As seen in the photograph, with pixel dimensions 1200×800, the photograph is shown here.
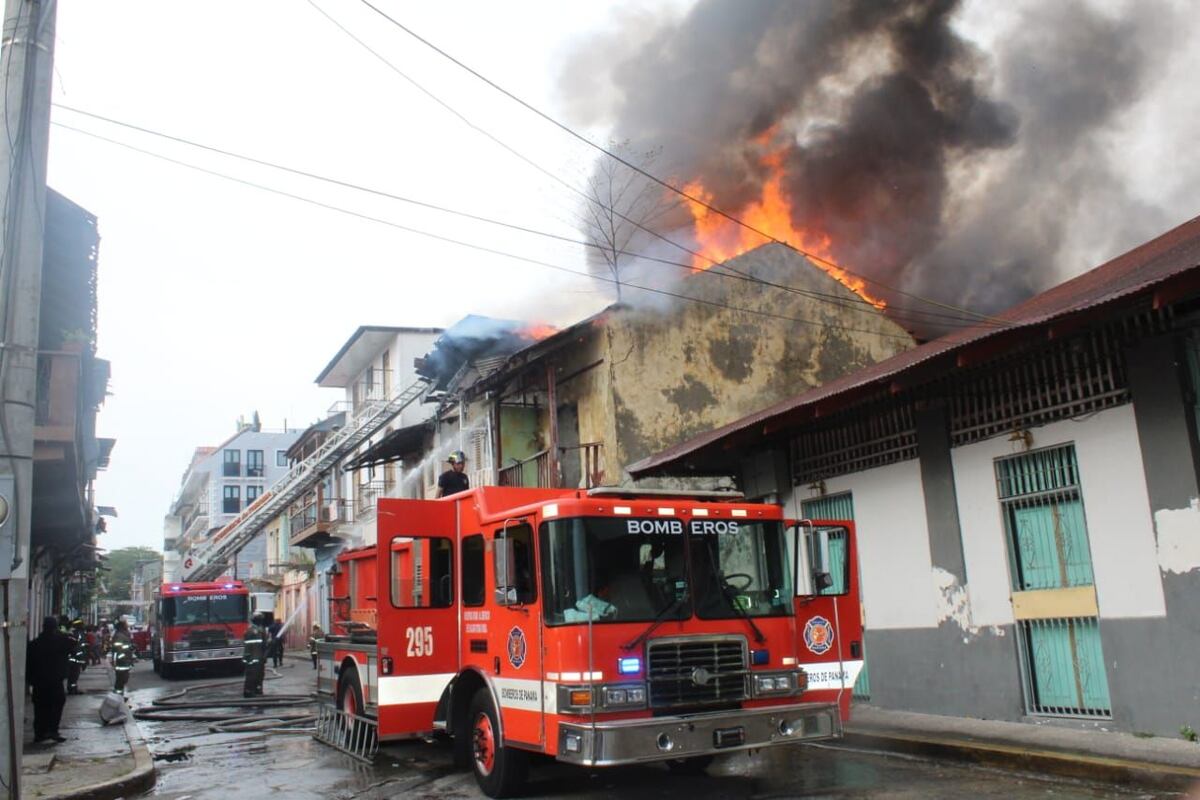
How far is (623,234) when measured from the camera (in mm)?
20469

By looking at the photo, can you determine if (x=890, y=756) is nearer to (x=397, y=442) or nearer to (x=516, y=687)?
(x=516, y=687)

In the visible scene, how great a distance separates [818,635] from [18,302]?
6974mm

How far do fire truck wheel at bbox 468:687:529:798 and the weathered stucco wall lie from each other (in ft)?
34.2

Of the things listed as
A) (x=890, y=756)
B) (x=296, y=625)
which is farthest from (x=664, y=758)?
(x=296, y=625)

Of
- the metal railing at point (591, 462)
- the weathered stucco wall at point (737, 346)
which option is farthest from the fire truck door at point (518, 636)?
the weathered stucco wall at point (737, 346)

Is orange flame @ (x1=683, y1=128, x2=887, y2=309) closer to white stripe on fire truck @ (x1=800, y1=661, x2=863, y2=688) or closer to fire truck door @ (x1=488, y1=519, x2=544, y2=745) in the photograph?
white stripe on fire truck @ (x1=800, y1=661, x2=863, y2=688)

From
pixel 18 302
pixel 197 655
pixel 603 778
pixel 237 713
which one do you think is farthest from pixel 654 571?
pixel 197 655

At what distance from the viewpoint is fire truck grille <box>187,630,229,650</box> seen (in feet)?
86.0

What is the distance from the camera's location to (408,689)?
8852 mm

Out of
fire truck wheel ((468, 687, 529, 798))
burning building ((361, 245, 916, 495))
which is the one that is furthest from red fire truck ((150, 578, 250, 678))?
fire truck wheel ((468, 687, 529, 798))

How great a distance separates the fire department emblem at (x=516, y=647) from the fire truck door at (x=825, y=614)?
7.63ft

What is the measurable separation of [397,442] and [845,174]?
1500cm

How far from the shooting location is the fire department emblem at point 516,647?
7.44 metres

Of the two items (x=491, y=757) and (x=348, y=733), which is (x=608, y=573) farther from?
(x=348, y=733)
